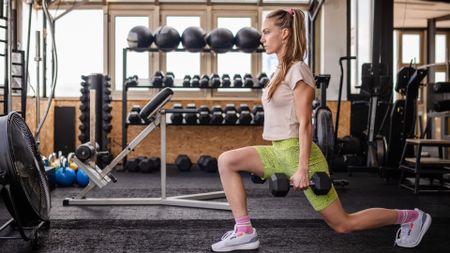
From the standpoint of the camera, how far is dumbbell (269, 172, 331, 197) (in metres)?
1.79

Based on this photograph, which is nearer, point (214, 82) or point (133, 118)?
point (133, 118)

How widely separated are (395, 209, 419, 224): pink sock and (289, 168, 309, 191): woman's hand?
1.94 feet

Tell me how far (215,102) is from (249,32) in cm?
118

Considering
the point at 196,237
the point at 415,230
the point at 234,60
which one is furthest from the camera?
the point at 234,60

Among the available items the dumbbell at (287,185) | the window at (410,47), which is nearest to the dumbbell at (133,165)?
the dumbbell at (287,185)

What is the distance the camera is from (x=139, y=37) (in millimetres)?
6266

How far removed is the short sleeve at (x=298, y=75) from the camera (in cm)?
192

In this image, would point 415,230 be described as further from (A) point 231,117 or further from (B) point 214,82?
(B) point 214,82

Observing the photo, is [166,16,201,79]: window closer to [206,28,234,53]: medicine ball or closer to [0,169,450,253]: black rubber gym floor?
[206,28,234,53]: medicine ball

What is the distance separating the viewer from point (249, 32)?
6281mm

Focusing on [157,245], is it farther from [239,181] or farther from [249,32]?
[249,32]

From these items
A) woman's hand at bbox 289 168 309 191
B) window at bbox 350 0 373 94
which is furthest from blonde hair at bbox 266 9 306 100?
window at bbox 350 0 373 94

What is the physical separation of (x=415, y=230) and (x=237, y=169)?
0.89 meters

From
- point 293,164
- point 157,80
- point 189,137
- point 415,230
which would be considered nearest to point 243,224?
point 293,164
